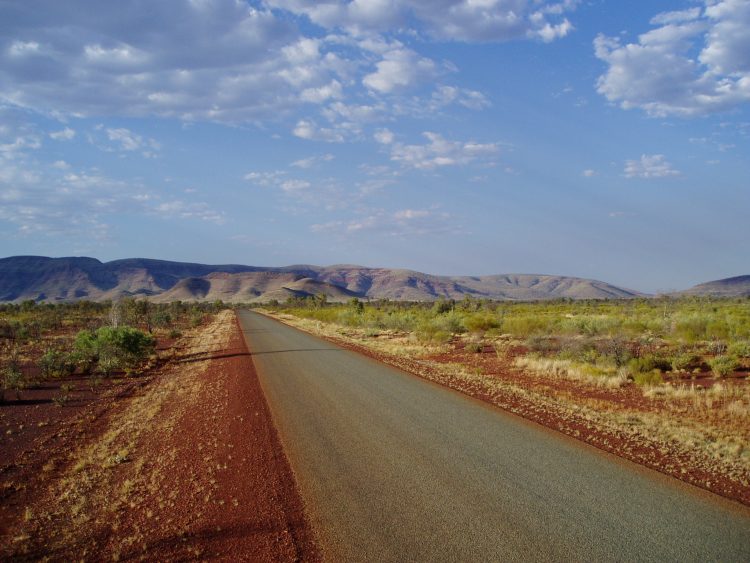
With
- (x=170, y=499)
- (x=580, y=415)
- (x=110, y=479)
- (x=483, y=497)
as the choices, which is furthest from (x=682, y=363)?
(x=110, y=479)

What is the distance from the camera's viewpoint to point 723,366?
49.6ft

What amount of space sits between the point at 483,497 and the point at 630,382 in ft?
36.1

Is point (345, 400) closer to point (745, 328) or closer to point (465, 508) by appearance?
point (465, 508)

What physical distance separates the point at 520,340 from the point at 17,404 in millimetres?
23921

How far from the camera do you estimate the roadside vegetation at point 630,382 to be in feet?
27.1

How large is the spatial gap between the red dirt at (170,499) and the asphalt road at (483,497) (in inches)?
18.8

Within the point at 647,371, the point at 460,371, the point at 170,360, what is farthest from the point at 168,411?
the point at 647,371

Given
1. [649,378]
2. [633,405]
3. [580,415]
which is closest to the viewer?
[580,415]

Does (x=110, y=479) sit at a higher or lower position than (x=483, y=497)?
lower

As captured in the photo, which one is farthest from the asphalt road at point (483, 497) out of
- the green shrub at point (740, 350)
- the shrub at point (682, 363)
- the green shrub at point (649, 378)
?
the green shrub at point (740, 350)

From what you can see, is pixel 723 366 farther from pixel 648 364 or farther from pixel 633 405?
pixel 633 405

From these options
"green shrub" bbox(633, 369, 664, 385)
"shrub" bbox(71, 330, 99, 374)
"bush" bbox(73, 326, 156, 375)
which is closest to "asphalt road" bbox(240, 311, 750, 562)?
"green shrub" bbox(633, 369, 664, 385)

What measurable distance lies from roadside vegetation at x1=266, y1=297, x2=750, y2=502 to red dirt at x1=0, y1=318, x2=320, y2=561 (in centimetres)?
572

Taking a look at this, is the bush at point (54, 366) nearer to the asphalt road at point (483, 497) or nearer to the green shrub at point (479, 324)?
the asphalt road at point (483, 497)
